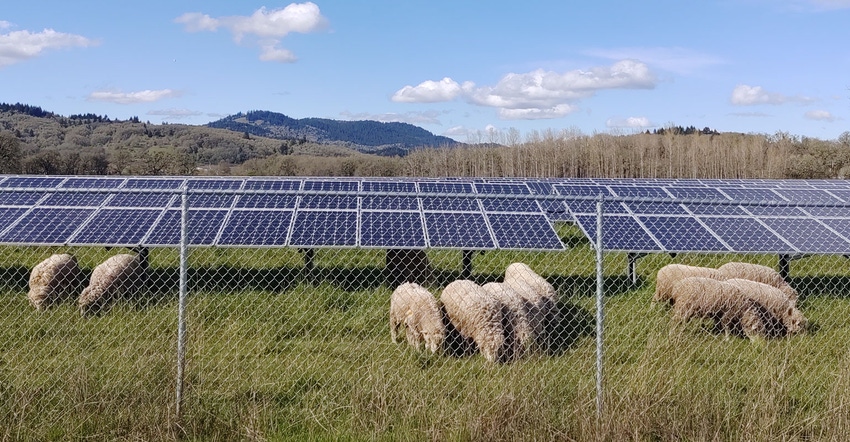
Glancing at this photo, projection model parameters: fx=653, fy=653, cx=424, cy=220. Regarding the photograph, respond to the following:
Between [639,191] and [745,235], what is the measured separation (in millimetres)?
7575

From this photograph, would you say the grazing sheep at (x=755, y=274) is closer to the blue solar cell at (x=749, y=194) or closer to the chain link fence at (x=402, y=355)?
the chain link fence at (x=402, y=355)

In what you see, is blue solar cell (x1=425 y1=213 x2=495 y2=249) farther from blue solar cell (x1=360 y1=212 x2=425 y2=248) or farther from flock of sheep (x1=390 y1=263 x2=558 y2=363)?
flock of sheep (x1=390 y1=263 x2=558 y2=363)

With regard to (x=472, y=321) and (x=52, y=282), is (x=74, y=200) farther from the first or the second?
(x=472, y=321)

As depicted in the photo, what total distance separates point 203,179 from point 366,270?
9.76 metres

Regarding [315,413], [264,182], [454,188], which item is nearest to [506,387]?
[315,413]

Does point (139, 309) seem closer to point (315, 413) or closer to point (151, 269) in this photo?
point (151, 269)

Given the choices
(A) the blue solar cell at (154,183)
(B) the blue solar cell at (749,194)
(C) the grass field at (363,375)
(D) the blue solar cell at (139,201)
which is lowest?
(C) the grass field at (363,375)

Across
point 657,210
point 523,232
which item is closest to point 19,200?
point 523,232

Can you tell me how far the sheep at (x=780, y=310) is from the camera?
386 inches

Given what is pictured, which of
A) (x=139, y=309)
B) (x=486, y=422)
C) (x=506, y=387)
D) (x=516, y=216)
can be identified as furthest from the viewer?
(x=516, y=216)

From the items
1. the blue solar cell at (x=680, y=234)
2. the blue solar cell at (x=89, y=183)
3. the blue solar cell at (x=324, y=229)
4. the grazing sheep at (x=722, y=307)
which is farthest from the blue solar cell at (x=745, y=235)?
the blue solar cell at (x=89, y=183)

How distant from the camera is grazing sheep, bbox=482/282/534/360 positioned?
8484 mm

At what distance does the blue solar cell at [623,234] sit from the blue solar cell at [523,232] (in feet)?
2.45

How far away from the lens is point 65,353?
847 cm
